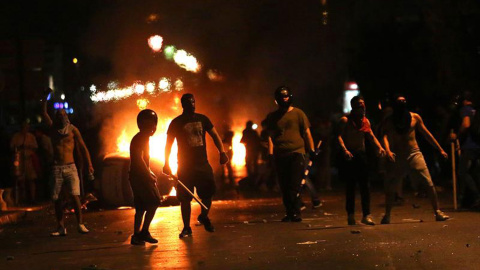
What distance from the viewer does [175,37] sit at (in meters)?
18.0

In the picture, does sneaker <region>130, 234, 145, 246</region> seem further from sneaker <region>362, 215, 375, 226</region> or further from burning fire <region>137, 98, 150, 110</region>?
burning fire <region>137, 98, 150, 110</region>

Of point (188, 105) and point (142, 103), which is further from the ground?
point (142, 103)

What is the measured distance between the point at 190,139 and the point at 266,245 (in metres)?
1.90

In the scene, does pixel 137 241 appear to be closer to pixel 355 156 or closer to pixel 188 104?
pixel 188 104

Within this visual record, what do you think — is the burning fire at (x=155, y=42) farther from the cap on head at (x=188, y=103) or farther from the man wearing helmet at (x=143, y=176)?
the man wearing helmet at (x=143, y=176)

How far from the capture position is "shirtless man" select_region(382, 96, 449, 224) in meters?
11.4

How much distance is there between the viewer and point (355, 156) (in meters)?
11.4

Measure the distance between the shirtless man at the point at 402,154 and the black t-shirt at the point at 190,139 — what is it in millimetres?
2507

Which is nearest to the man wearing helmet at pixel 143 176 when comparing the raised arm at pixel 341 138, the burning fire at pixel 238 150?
the raised arm at pixel 341 138

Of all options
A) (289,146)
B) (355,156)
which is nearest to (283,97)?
(289,146)

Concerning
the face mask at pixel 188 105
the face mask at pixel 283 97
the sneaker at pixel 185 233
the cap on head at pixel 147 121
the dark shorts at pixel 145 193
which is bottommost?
the sneaker at pixel 185 233

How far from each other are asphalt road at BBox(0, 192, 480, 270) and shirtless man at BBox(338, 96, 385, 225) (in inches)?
13.1

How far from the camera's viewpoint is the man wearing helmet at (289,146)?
1188cm

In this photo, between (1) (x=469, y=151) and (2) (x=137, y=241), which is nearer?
(2) (x=137, y=241)
